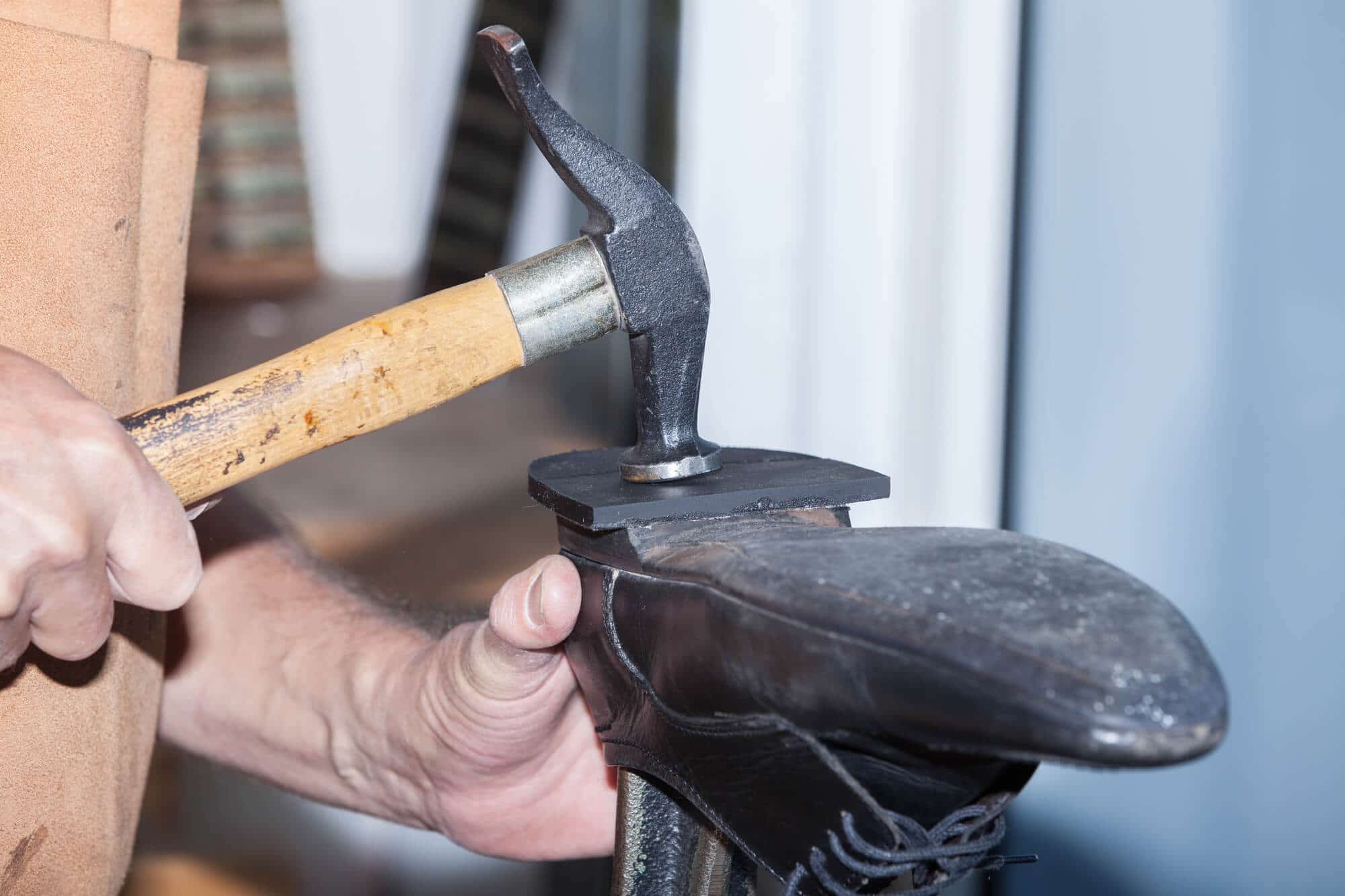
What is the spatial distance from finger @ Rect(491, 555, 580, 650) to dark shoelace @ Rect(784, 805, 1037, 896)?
197 mm

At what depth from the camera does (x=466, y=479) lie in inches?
83.7

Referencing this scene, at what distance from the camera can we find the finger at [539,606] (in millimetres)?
628

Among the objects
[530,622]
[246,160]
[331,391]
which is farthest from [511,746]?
[246,160]

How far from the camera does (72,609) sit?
0.52m

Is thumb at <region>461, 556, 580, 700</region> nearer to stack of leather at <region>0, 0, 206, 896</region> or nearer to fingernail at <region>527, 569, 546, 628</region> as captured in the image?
fingernail at <region>527, 569, 546, 628</region>

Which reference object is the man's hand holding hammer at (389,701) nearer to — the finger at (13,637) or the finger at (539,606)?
the finger at (539,606)

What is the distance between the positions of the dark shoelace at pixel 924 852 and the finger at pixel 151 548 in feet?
1.03

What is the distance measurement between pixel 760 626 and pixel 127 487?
281mm

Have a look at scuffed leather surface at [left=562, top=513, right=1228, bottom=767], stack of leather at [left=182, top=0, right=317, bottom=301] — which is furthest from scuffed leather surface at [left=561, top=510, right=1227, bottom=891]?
stack of leather at [left=182, top=0, right=317, bottom=301]

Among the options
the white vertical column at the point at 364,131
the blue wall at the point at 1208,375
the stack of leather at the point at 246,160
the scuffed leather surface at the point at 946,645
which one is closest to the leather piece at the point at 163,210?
the scuffed leather surface at the point at 946,645

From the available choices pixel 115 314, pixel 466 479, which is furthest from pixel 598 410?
pixel 115 314

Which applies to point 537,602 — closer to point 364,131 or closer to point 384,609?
point 384,609

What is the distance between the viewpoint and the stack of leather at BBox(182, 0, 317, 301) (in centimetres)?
414

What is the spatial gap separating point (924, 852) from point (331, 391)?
1.19 ft
